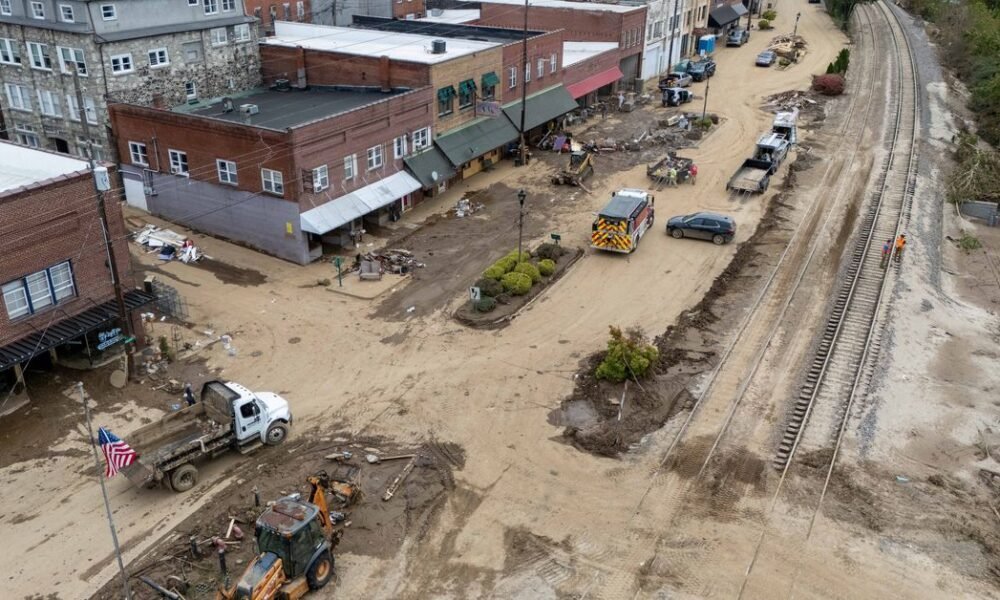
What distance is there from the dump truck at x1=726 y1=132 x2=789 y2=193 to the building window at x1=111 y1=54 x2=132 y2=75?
115 ft

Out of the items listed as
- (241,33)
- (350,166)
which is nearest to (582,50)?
(241,33)

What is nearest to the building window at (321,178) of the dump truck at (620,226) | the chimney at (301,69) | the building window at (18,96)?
the dump truck at (620,226)

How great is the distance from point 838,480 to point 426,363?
1460 cm

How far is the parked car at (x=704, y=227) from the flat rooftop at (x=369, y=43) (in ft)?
54.4

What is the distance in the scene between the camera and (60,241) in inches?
1053

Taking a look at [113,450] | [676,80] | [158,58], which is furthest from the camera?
[676,80]

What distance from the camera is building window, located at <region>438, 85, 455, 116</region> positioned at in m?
45.6

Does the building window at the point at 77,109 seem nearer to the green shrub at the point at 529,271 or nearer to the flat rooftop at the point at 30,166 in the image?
the flat rooftop at the point at 30,166

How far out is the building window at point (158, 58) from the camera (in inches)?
Result: 1706

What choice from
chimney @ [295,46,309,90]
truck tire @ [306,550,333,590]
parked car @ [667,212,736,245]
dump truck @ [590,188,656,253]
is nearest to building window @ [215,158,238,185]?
chimney @ [295,46,309,90]

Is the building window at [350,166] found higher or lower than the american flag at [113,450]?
higher

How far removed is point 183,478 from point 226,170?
19.7 metres

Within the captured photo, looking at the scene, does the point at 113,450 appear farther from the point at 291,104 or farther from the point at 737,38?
the point at 737,38

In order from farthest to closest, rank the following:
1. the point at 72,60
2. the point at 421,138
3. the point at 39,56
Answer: the point at 421,138 < the point at 39,56 < the point at 72,60
